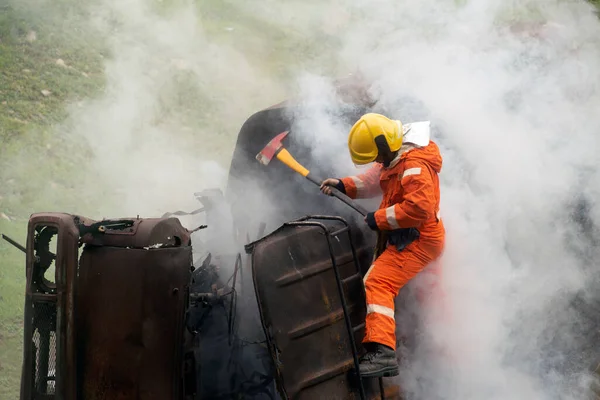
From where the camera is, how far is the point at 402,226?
336 cm

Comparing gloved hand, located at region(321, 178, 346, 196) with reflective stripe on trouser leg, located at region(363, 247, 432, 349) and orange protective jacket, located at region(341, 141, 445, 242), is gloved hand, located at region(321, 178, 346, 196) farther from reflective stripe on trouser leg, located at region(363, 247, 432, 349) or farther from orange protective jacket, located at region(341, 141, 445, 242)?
reflective stripe on trouser leg, located at region(363, 247, 432, 349)

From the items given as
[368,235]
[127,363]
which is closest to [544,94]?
[368,235]

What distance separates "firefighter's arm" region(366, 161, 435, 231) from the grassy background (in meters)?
3.73

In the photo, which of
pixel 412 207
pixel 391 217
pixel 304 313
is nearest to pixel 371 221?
pixel 391 217

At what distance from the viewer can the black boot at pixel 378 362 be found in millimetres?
2986

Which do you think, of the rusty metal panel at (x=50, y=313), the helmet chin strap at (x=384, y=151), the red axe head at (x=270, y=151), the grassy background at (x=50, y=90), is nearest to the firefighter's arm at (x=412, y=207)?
the helmet chin strap at (x=384, y=151)

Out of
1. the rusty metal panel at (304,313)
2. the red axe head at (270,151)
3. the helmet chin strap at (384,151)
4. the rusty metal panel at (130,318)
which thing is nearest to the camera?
the rusty metal panel at (130,318)

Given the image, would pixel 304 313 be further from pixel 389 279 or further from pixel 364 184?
pixel 364 184

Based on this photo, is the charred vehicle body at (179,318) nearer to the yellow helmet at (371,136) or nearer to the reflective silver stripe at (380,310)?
the reflective silver stripe at (380,310)

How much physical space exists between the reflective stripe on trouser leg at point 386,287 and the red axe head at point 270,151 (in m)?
1.23

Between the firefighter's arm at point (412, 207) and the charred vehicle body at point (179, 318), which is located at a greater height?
the firefighter's arm at point (412, 207)

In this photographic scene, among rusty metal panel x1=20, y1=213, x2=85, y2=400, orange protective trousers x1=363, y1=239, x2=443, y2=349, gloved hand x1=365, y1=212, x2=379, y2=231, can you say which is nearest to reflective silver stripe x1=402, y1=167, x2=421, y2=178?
gloved hand x1=365, y1=212, x2=379, y2=231

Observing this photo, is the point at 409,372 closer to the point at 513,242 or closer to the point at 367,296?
the point at 367,296

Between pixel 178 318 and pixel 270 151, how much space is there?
180cm
